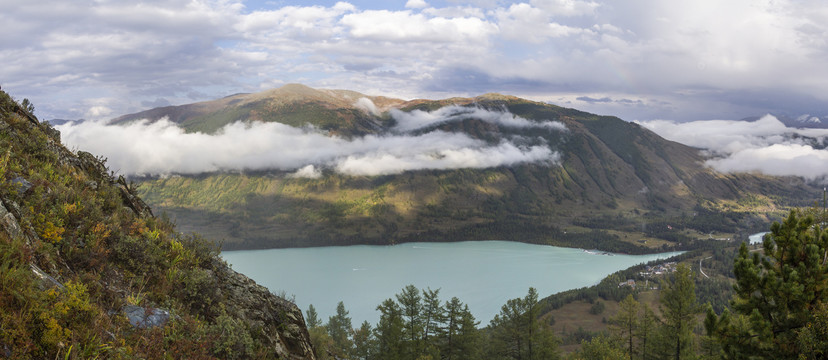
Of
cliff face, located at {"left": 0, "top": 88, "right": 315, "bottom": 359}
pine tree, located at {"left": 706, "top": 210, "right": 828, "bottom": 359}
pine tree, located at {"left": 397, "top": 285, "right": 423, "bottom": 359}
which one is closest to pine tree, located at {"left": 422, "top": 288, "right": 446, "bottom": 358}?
pine tree, located at {"left": 397, "top": 285, "right": 423, "bottom": 359}

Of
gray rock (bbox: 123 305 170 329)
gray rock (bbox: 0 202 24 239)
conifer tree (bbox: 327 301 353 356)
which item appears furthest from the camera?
conifer tree (bbox: 327 301 353 356)

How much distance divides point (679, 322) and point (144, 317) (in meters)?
26.6

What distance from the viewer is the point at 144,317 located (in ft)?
20.5

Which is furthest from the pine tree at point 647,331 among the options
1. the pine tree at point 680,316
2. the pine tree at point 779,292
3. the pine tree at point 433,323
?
the pine tree at point 779,292

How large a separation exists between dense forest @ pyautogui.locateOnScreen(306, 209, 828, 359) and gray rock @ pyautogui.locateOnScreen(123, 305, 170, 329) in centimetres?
686

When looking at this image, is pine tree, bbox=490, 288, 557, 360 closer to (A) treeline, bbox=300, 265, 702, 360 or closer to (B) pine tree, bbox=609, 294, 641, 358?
(A) treeline, bbox=300, 265, 702, 360

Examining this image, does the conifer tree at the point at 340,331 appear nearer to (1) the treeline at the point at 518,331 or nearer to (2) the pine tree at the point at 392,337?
(1) the treeline at the point at 518,331

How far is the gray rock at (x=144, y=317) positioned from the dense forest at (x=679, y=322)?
6.86 metres

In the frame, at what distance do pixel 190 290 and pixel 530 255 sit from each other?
17471 centimetres

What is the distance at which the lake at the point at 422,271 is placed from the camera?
9785cm

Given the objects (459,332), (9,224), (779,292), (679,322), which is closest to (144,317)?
→ (9,224)

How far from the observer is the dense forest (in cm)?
1069

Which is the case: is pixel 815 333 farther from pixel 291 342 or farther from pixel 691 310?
pixel 691 310

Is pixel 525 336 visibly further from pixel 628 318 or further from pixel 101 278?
pixel 101 278
